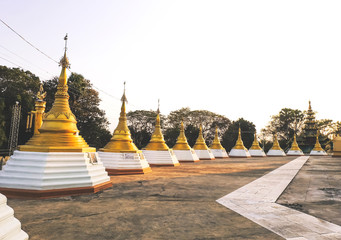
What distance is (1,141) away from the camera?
1059 inches

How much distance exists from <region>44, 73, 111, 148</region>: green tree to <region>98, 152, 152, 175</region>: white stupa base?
2431 centimetres

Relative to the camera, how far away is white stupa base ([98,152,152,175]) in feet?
45.8

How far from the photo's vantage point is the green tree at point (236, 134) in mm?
55750

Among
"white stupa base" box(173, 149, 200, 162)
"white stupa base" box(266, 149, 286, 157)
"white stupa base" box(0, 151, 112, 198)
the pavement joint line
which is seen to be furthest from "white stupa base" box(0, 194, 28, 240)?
"white stupa base" box(266, 149, 286, 157)

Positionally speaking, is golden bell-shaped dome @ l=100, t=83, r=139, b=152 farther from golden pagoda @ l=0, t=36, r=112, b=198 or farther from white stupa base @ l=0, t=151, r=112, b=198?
white stupa base @ l=0, t=151, r=112, b=198

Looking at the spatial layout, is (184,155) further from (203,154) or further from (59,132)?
(59,132)

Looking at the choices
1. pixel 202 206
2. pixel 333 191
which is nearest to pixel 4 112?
pixel 202 206

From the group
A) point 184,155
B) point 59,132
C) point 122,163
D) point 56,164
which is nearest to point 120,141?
point 122,163

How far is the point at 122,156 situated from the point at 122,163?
447mm

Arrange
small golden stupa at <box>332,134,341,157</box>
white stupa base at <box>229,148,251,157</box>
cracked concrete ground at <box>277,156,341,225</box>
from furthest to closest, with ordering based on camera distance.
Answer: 1. white stupa base at <box>229,148,251,157</box>
2. small golden stupa at <box>332,134,341,157</box>
3. cracked concrete ground at <box>277,156,341,225</box>

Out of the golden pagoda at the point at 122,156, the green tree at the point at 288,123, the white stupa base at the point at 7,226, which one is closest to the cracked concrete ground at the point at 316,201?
the white stupa base at the point at 7,226

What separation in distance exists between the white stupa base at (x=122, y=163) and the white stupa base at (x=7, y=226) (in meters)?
11.1

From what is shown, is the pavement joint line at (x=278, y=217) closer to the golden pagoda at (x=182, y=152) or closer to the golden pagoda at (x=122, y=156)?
the golden pagoda at (x=122, y=156)

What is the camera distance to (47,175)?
25.2 feet
